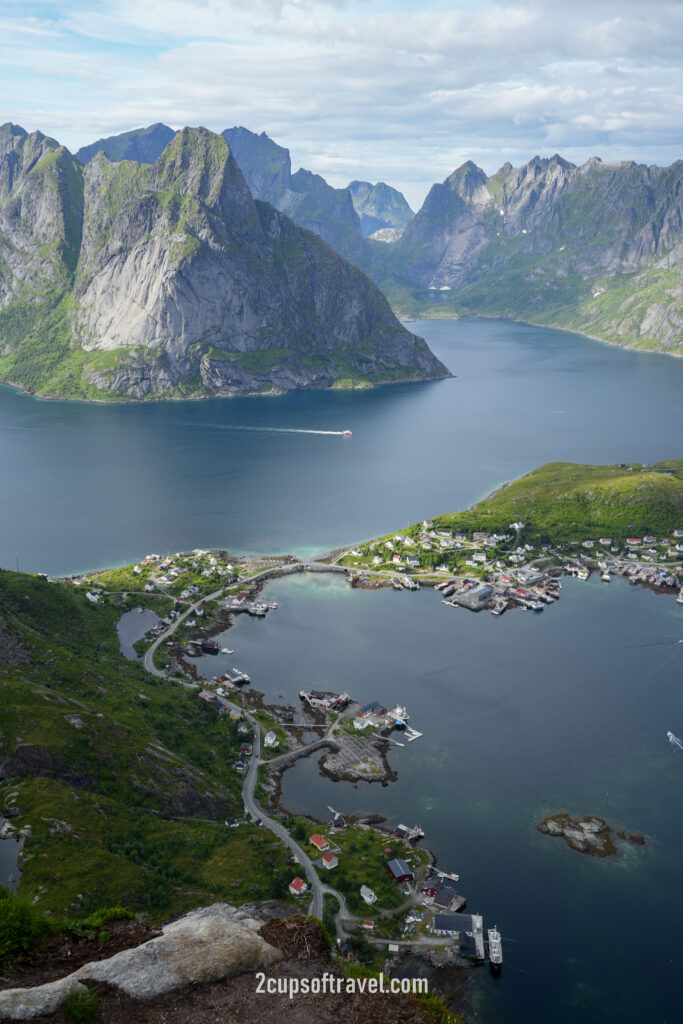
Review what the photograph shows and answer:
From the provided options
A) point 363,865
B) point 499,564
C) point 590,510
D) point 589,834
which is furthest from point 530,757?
point 590,510

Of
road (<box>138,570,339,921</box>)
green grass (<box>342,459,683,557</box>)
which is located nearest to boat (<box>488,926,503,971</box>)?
road (<box>138,570,339,921</box>)

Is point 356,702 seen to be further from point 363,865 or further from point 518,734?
point 363,865

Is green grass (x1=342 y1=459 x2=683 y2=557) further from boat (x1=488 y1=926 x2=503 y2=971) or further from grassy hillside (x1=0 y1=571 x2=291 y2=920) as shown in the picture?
boat (x1=488 y1=926 x2=503 y2=971)

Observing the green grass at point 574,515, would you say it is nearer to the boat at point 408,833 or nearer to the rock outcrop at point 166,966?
the boat at point 408,833

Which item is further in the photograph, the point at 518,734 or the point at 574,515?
the point at 574,515

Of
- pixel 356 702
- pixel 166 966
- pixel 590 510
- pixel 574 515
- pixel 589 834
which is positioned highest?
pixel 166 966

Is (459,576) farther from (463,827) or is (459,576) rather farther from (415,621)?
(463,827)

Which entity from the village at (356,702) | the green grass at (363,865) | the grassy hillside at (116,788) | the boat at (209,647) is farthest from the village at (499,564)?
the green grass at (363,865)
